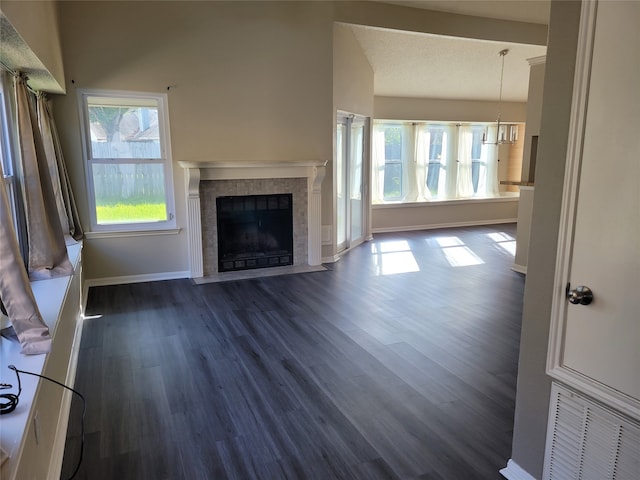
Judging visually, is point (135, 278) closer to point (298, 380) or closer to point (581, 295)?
point (298, 380)

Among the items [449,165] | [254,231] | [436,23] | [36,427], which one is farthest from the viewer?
[449,165]

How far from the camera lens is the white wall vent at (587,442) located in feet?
5.19

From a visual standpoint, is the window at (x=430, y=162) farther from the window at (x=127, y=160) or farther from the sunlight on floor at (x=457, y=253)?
the window at (x=127, y=160)

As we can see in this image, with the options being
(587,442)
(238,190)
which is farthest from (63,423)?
(238,190)

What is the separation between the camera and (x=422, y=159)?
29.6ft

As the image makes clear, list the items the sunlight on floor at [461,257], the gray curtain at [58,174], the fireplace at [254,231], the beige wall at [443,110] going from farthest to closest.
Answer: the beige wall at [443,110] → the sunlight on floor at [461,257] → the fireplace at [254,231] → the gray curtain at [58,174]

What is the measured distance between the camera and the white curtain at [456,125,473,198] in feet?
30.5

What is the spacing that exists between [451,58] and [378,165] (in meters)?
2.33

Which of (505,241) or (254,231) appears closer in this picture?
(254,231)

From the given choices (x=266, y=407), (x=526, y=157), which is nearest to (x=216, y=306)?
(x=266, y=407)

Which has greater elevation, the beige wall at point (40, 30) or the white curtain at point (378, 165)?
the beige wall at point (40, 30)

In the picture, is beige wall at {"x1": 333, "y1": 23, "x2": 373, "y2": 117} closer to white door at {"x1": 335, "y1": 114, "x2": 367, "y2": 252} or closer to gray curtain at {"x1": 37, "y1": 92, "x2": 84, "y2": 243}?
white door at {"x1": 335, "y1": 114, "x2": 367, "y2": 252}

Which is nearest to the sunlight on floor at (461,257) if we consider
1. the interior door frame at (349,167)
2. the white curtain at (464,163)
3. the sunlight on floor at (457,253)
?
the sunlight on floor at (457,253)

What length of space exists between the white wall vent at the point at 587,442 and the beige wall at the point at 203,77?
4506mm
